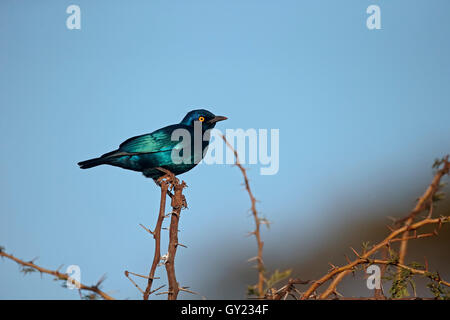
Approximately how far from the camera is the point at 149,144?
21.8 ft

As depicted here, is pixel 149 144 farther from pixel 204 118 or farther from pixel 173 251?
pixel 173 251

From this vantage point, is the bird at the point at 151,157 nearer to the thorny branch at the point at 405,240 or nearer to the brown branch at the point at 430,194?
the thorny branch at the point at 405,240

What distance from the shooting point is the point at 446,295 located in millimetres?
2662

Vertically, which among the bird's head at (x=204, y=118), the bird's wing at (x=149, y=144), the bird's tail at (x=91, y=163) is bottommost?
the bird's tail at (x=91, y=163)

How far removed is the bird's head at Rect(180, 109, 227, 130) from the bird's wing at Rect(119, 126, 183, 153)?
0.91m

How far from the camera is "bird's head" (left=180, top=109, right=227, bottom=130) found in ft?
24.9

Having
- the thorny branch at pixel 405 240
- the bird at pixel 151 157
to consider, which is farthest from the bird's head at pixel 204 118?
the thorny branch at pixel 405 240

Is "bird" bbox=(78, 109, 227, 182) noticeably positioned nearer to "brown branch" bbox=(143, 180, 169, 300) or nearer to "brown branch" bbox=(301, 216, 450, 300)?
"brown branch" bbox=(143, 180, 169, 300)

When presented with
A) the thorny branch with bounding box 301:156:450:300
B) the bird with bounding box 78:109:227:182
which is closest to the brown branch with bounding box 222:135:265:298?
the thorny branch with bounding box 301:156:450:300

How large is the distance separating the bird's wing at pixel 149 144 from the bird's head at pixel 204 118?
0.91 m

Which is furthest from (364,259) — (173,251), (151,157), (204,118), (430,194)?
(204,118)

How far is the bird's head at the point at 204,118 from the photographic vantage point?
7576 millimetres
